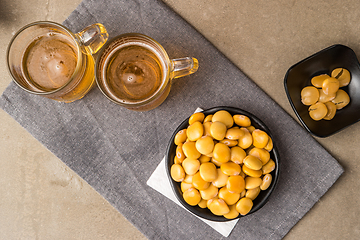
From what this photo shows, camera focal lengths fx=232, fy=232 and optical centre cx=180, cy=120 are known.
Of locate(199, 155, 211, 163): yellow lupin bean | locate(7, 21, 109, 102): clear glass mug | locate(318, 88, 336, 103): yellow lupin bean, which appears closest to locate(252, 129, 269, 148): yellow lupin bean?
locate(199, 155, 211, 163): yellow lupin bean

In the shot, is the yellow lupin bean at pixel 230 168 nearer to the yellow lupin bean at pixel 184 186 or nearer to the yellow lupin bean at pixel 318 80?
the yellow lupin bean at pixel 184 186

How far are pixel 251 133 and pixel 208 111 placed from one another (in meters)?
0.11

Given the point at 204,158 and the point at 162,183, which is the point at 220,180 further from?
the point at 162,183

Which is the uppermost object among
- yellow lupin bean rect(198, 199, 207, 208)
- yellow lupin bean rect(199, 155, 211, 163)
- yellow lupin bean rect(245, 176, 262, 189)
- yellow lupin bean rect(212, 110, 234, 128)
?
yellow lupin bean rect(212, 110, 234, 128)

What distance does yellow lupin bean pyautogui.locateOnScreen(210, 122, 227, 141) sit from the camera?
1.52 feet

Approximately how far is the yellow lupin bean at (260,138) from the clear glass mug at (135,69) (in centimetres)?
19

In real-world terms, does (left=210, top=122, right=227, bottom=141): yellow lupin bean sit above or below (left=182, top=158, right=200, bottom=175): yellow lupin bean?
above

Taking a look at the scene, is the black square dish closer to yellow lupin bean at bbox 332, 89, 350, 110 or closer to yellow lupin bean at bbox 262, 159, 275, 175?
yellow lupin bean at bbox 332, 89, 350, 110

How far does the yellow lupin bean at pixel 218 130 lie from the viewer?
46cm

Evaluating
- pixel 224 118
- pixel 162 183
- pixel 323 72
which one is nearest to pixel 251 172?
pixel 224 118

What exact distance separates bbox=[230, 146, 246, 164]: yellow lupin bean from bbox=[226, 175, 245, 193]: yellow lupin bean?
3cm

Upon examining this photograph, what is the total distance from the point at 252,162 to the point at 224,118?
0.10m

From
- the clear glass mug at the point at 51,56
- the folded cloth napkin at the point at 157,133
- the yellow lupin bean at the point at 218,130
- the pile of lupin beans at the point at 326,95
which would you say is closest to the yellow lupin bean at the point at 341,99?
the pile of lupin beans at the point at 326,95

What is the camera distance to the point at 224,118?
1.59 feet
